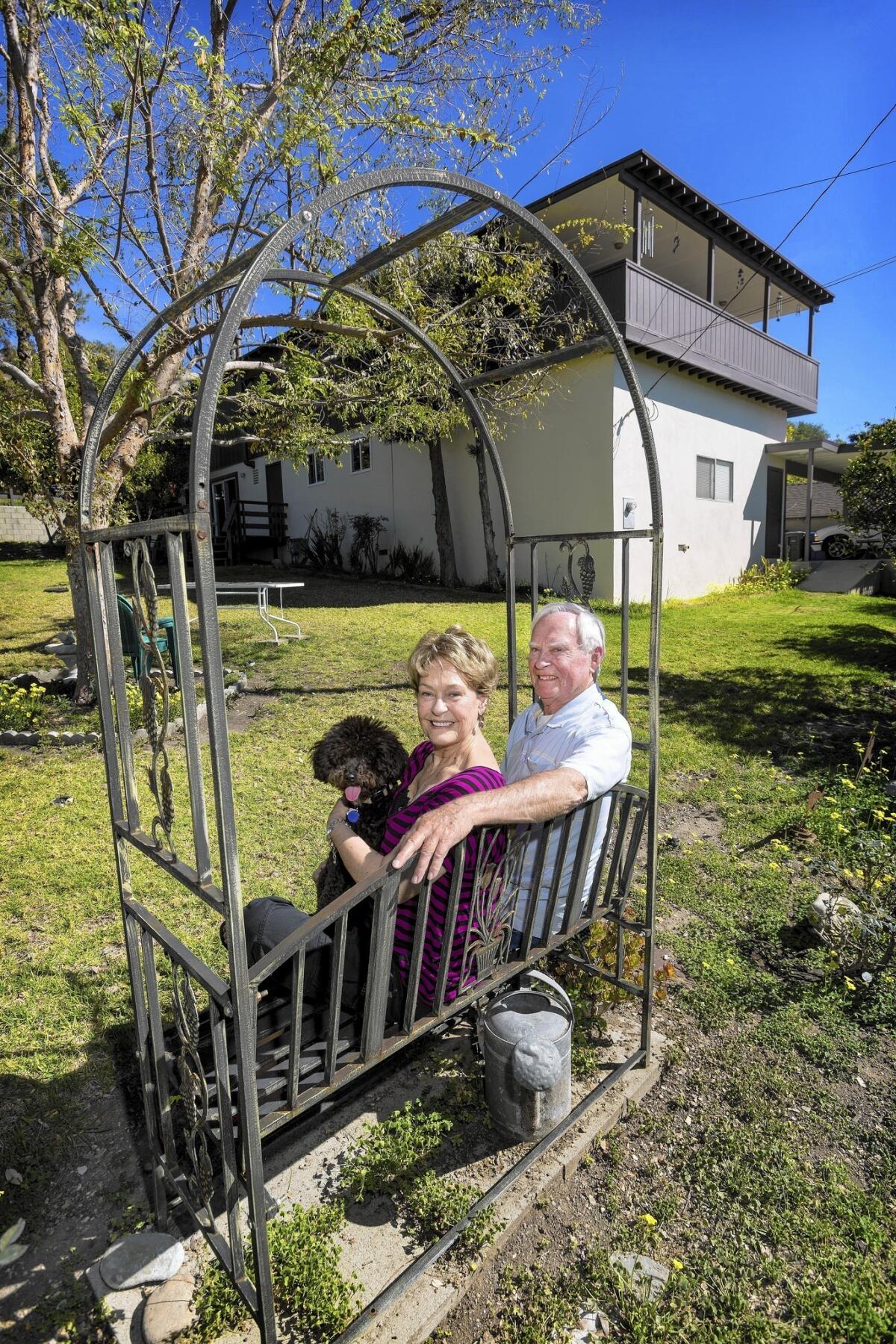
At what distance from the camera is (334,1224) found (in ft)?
6.41

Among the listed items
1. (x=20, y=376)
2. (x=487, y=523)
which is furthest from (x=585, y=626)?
(x=487, y=523)

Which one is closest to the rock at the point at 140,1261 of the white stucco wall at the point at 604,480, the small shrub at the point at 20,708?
the small shrub at the point at 20,708

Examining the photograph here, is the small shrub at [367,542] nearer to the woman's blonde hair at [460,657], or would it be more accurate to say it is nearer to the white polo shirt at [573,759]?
the white polo shirt at [573,759]

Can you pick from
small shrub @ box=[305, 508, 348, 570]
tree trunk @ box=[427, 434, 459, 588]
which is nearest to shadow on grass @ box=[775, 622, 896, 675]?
tree trunk @ box=[427, 434, 459, 588]

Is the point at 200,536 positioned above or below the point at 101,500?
below

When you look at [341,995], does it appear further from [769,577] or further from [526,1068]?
[769,577]

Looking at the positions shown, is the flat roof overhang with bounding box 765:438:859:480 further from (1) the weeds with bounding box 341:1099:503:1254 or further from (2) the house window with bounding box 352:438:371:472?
(1) the weeds with bounding box 341:1099:503:1254

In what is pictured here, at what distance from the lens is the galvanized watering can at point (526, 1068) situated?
2098 millimetres

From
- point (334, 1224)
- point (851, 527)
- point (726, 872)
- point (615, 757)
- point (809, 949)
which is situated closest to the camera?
point (334, 1224)

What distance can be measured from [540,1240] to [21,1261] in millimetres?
1323

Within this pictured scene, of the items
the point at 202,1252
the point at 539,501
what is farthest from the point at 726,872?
the point at 539,501

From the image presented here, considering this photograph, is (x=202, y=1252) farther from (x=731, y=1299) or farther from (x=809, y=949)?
(x=809, y=949)

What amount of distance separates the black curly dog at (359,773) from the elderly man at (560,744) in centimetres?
40

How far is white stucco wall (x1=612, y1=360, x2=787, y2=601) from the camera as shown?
11656 mm
